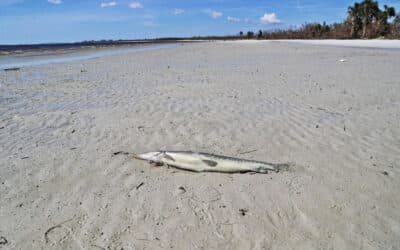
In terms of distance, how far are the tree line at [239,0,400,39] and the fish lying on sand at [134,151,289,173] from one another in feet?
138

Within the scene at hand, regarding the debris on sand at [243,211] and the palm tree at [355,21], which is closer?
the debris on sand at [243,211]

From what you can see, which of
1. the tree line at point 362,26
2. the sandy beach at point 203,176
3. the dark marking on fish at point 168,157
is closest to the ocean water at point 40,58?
the sandy beach at point 203,176

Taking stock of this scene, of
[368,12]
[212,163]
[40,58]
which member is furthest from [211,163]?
[368,12]

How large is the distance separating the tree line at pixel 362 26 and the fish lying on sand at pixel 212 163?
138 feet

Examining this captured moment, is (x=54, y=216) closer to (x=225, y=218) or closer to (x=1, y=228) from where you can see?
(x=1, y=228)

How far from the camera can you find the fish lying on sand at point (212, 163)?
3.78m

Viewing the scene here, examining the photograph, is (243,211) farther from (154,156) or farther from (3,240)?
(3,240)

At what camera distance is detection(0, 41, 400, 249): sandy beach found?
2812mm

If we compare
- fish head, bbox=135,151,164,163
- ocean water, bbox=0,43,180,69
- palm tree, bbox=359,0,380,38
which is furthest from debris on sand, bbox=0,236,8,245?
palm tree, bbox=359,0,380,38

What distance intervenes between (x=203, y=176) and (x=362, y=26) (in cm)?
5543

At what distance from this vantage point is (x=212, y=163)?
150 inches

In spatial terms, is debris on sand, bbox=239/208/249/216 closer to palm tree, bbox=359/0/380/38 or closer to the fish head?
the fish head

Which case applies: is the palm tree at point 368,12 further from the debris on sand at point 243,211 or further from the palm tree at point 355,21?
the debris on sand at point 243,211

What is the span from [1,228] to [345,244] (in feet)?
9.11
